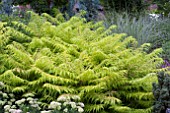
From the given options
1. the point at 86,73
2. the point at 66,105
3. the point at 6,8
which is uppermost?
the point at 6,8

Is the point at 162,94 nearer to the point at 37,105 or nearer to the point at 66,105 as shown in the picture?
the point at 66,105

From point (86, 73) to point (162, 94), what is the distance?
1004 mm

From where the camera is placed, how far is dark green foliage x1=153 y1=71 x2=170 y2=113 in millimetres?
4102

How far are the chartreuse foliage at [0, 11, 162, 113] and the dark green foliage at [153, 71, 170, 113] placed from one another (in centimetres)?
25

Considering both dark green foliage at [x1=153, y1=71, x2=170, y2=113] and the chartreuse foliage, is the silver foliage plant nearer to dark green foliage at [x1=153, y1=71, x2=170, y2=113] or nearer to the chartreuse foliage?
the chartreuse foliage

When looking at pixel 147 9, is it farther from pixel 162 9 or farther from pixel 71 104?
pixel 71 104

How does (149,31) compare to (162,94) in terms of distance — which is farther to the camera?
(149,31)

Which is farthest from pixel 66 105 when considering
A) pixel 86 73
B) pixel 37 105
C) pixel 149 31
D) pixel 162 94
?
pixel 149 31

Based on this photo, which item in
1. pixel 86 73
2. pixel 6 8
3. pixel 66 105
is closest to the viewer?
pixel 66 105

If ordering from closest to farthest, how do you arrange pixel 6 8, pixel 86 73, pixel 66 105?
pixel 66 105, pixel 86 73, pixel 6 8

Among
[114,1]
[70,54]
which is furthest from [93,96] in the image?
[114,1]

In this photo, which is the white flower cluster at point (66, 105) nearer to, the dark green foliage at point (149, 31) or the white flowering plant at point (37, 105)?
the white flowering plant at point (37, 105)

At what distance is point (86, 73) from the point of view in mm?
4441

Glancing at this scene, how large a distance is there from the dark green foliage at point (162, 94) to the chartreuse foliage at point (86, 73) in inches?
9.9
